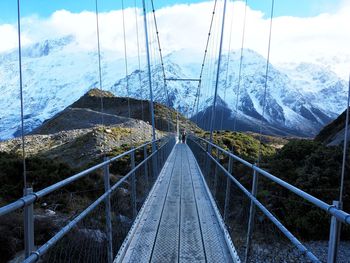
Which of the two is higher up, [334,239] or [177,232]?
[334,239]

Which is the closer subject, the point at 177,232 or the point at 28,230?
the point at 28,230

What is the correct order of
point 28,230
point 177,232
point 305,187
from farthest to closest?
point 305,187 < point 177,232 < point 28,230

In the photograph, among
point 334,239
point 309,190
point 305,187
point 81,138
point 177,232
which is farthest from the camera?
point 81,138

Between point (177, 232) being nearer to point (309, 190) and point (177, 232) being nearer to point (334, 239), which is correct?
point (334, 239)

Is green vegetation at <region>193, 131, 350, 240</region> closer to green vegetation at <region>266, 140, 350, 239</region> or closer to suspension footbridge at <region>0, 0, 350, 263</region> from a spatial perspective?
green vegetation at <region>266, 140, 350, 239</region>

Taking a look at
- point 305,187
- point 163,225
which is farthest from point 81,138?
point 163,225

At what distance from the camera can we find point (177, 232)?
16.4 ft

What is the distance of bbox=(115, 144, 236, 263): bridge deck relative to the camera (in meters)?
4.14

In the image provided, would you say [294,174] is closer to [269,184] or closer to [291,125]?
[269,184]

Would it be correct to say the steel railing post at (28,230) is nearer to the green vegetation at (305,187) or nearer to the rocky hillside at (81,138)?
the rocky hillside at (81,138)

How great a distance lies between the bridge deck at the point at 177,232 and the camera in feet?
13.6

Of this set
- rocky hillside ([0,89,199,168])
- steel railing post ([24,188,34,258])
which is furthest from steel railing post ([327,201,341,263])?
rocky hillside ([0,89,199,168])

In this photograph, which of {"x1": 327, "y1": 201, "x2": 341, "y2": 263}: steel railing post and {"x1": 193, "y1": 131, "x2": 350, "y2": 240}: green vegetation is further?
{"x1": 193, "y1": 131, "x2": 350, "y2": 240}: green vegetation

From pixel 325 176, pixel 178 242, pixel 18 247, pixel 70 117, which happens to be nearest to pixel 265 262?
pixel 178 242
